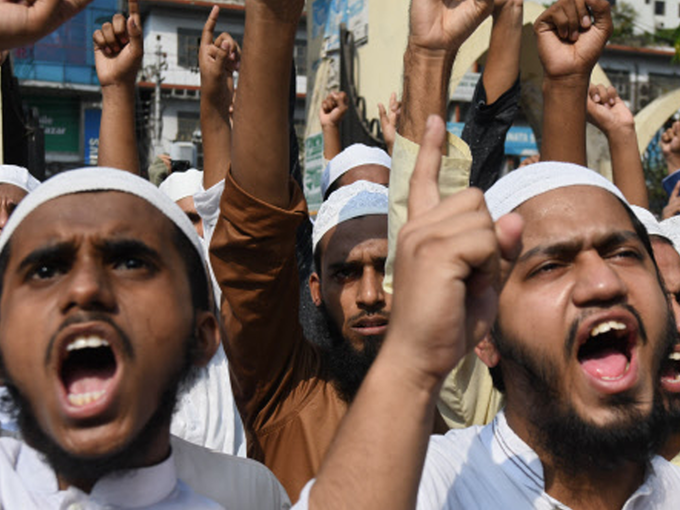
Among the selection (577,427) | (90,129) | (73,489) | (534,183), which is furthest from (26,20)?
(90,129)

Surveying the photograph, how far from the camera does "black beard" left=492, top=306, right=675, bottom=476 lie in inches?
73.5

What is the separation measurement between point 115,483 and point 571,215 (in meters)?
1.17

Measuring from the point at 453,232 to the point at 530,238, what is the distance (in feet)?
2.59

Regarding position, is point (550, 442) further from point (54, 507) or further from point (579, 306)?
point (54, 507)

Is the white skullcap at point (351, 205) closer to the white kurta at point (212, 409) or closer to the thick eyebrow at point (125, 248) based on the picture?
the white kurta at point (212, 409)

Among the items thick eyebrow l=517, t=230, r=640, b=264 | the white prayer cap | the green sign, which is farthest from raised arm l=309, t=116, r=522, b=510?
the green sign

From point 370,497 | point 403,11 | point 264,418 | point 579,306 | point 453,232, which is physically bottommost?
point 264,418

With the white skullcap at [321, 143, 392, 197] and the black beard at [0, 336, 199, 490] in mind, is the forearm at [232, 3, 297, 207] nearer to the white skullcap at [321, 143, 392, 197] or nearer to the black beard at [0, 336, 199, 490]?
the black beard at [0, 336, 199, 490]

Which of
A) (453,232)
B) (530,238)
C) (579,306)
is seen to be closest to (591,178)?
(530,238)

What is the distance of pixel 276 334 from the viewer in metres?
2.64

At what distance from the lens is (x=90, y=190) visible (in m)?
1.87

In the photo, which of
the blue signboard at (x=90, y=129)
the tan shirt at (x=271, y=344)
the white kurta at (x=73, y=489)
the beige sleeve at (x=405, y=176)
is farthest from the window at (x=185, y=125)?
the white kurta at (x=73, y=489)

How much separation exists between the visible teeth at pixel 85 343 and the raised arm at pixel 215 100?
62.5 inches

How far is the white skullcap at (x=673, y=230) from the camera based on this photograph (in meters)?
3.45
